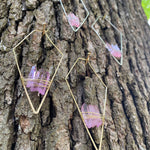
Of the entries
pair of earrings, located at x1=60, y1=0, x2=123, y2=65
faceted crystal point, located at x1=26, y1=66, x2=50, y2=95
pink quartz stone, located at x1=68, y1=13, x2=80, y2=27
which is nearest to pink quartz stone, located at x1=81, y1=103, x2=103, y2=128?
faceted crystal point, located at x1=26, y1=66, x2=50, y2=95

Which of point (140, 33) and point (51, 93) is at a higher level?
point (140, 33)

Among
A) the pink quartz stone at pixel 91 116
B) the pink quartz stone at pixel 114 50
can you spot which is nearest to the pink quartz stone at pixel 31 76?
the pink quartz stone at pixel 91 116

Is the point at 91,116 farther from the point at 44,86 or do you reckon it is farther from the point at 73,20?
the point at 73,20

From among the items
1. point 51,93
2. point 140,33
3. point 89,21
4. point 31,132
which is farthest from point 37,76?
point 140,33

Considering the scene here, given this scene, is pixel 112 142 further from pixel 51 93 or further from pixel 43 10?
pixel 43 10

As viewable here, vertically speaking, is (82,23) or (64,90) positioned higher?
(82,23)

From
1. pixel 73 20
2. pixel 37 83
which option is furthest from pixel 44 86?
pixel 73 20

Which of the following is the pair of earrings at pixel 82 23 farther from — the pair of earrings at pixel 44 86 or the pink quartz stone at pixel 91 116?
the pink quartz stone at pixel 91 116

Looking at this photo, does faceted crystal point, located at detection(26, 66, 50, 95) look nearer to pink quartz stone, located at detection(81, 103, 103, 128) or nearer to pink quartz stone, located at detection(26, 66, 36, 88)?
pink quartz stone, located at detection(26, 66, 36, 88)
